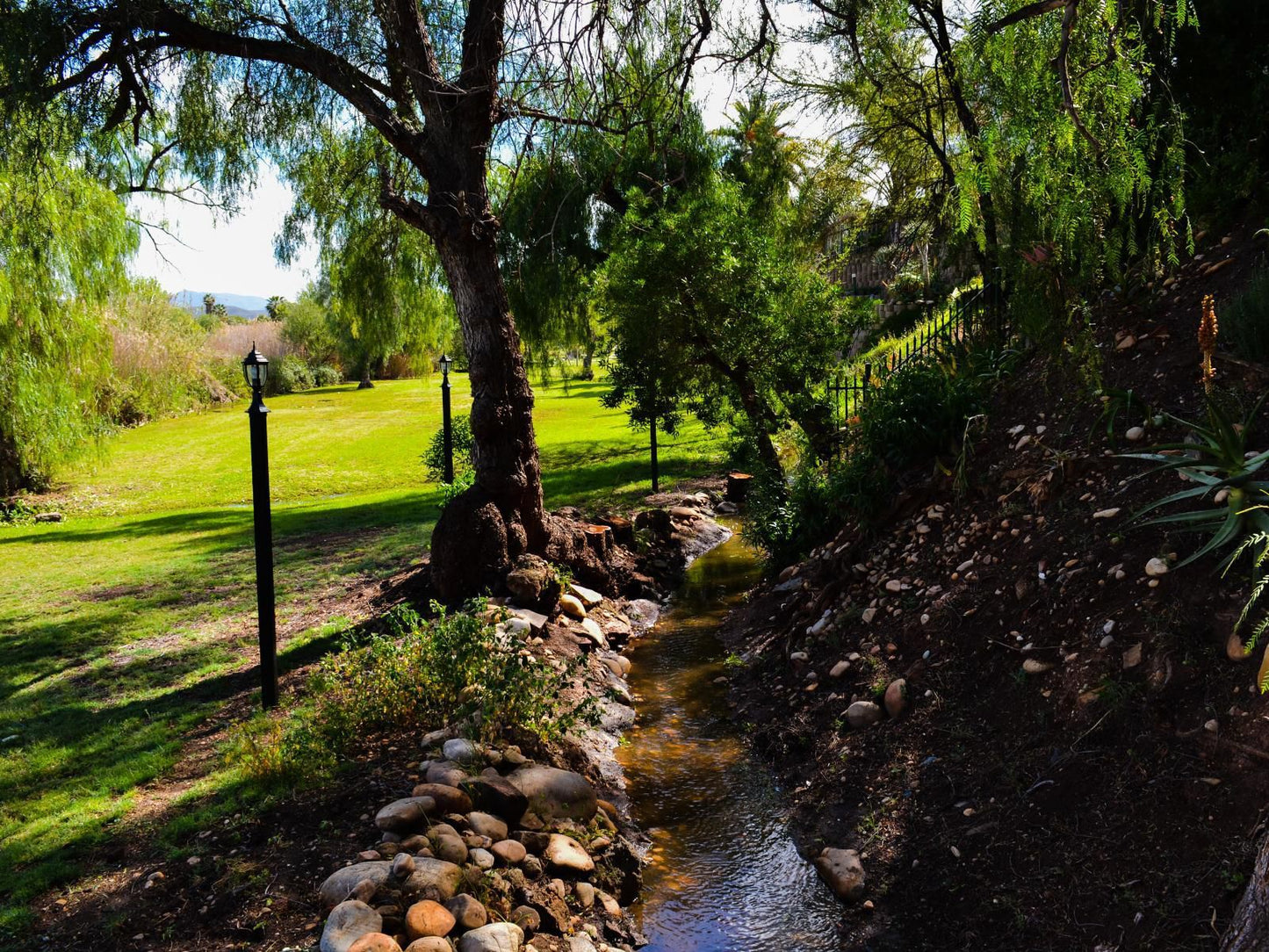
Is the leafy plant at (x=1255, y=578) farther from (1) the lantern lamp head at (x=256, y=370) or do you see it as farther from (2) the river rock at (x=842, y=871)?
(1) the lantern lamp head at (x=256, y=370)

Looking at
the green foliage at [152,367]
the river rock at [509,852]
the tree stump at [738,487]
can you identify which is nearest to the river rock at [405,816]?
the river rock at [509,852]

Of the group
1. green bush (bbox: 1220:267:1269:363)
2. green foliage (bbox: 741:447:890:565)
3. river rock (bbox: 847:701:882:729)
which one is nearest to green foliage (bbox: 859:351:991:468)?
green foliage (bbox: 741:447:890:565)

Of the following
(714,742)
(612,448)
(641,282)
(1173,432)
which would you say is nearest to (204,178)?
(641,282)

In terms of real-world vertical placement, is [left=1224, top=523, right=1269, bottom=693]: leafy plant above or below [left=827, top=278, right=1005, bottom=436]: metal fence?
below

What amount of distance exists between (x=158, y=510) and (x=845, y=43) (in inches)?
618

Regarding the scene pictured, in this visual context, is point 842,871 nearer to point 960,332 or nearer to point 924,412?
point 924,412

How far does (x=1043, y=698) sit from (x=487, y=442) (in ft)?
16.7

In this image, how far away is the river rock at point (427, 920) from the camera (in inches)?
130

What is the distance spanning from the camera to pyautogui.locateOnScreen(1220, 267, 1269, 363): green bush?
4766 mm

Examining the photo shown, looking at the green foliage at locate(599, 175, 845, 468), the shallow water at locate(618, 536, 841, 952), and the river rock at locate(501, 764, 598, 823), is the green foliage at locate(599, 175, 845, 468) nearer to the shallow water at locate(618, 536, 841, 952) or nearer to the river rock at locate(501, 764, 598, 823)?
the shallow water at locate(618, 536, 841, 952)

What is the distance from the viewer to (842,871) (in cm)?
424

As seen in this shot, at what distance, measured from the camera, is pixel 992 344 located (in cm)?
A: 787

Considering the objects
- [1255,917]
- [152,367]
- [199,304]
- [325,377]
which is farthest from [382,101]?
[199,304]

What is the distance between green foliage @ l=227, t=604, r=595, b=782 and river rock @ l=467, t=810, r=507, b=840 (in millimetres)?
733
